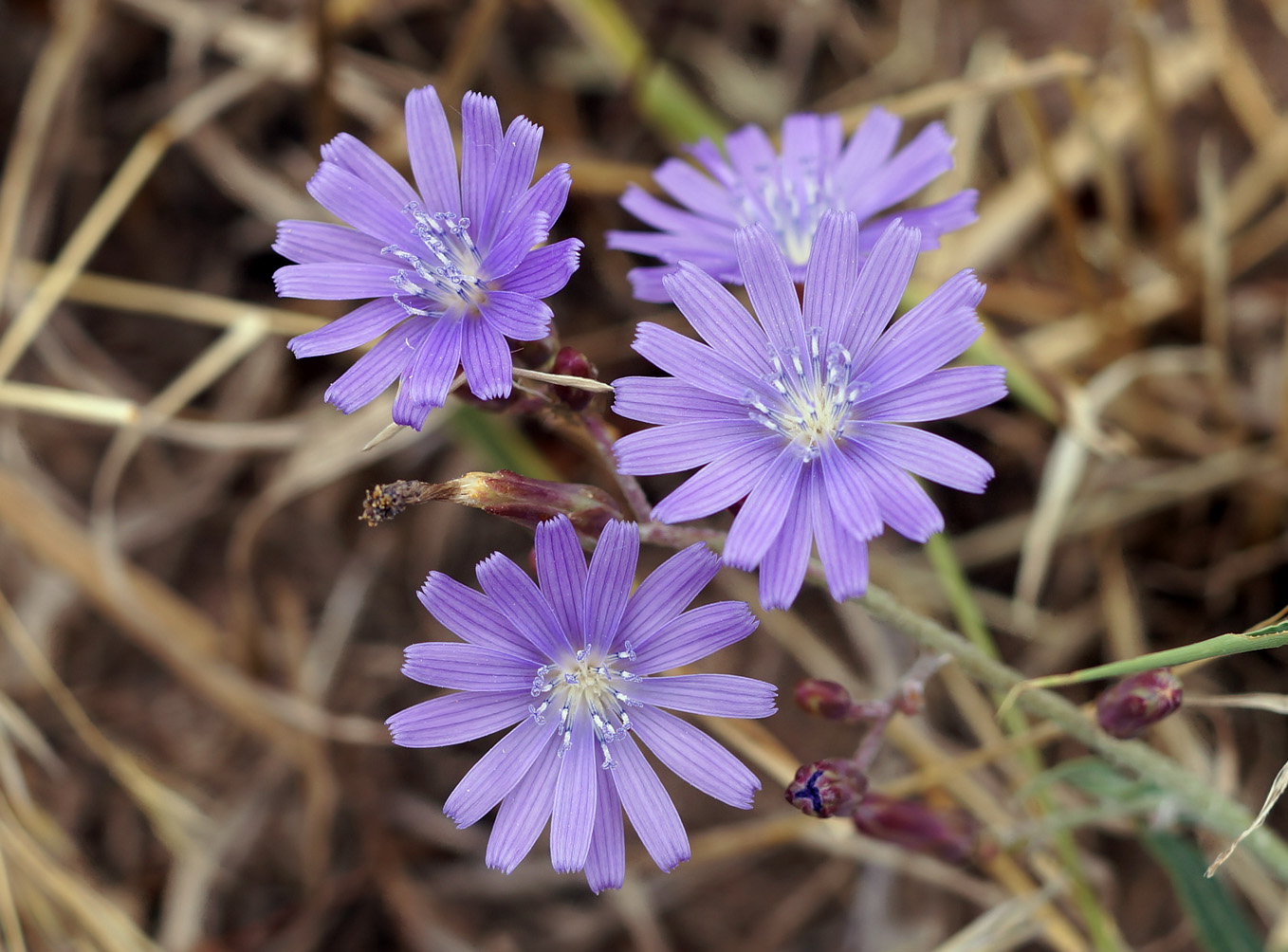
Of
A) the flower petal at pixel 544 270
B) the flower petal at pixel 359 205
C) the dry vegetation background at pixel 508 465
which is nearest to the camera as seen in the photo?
the flower petal at pixel 544 270

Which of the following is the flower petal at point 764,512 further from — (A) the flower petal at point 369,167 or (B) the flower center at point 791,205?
(A) the flower petal at point 369,167

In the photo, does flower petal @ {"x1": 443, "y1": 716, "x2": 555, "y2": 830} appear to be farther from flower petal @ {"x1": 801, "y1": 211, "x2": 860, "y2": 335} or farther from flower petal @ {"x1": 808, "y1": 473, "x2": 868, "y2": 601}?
flower petal @ {"x1": 801, "y1": 211, "x2": 860, "y2": 335}

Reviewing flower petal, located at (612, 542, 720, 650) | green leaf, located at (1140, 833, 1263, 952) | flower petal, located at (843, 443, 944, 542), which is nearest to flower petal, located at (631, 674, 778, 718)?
flower petal, located at (612, 542, 720, 650)

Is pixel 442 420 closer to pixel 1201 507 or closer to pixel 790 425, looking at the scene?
pixel 790 425

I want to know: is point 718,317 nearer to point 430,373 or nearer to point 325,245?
point 430,373

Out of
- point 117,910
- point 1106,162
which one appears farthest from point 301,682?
point 1106,162

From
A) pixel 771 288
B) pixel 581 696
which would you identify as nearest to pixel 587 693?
pixel 581 696

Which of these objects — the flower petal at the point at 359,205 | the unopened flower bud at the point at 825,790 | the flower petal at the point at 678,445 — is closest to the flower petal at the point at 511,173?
the flower petal at the point at 359,205

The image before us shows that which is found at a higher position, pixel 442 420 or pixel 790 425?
pixel 442 420
